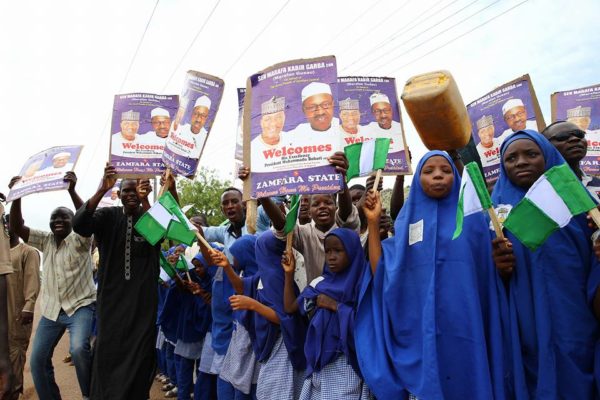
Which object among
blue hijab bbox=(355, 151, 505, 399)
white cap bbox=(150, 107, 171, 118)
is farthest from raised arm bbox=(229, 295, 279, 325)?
white cap bbox=(150, 107, 171, 118)

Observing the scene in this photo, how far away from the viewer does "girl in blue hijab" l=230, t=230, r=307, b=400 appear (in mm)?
3465

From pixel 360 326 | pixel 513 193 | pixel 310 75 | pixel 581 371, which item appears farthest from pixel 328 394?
pixel 310 75

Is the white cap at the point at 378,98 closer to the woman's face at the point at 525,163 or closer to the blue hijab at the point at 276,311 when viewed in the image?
the blue hijab at the point at 276,311

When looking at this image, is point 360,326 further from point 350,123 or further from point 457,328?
point 350,123

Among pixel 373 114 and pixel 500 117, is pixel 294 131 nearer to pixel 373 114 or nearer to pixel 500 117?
pixel 373 114

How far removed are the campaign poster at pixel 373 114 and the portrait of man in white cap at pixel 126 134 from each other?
198cm

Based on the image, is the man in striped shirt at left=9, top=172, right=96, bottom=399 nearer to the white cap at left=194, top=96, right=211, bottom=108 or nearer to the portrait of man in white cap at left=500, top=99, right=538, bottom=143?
the white cap at left=194, top=96, right=211, bottom=108

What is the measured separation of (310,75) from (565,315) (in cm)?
219

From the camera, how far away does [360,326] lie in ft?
9.92

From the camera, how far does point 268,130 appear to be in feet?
11.4

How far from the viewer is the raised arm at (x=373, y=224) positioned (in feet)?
10.0

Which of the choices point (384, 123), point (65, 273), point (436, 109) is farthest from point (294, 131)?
point (65, 273)

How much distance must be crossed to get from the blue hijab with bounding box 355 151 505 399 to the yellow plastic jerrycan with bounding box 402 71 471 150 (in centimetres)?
39

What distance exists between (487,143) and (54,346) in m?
4.65
